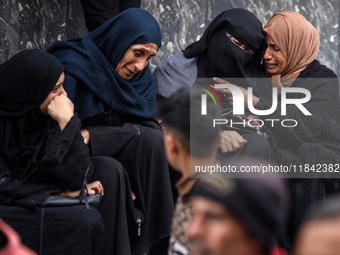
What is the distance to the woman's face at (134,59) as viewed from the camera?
3.38m

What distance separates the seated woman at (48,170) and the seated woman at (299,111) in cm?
95

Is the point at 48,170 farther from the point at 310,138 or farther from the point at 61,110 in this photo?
the point at 310,138

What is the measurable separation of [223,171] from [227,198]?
29cm

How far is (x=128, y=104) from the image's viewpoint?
336cm

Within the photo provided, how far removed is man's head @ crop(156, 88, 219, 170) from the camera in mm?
1797

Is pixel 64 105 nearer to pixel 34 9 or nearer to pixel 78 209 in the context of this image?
pixel 78 209

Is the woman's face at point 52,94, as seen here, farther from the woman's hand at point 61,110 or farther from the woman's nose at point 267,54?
the woman's nose at point 267,54

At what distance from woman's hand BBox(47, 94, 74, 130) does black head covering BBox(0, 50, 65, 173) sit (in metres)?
0.06

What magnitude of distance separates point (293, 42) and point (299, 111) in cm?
46

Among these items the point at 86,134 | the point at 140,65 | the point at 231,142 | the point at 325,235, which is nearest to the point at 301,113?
the point at 231,142

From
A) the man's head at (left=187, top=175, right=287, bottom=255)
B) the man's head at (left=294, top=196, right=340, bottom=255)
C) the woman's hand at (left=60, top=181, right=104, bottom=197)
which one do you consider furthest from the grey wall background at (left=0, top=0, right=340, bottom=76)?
the man's head at (left=294, top=196, right=340, bottom=255)

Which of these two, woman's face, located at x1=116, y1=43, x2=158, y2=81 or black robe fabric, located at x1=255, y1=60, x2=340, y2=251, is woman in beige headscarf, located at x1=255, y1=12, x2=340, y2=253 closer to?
black robe fabric, located at x1=255, y1=60, x2=340, y2=251

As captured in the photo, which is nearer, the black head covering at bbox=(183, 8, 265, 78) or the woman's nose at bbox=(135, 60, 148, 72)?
the woman's nose at bbox=(135, 60, 148, 72)

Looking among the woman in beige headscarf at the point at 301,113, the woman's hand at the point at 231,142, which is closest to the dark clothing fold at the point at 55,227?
the woman's hand at the point at 231,142
